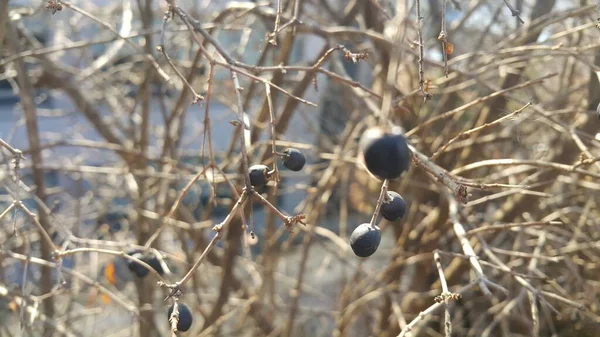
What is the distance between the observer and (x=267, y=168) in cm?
121

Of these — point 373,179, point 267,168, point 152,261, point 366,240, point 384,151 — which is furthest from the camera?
point 373,179

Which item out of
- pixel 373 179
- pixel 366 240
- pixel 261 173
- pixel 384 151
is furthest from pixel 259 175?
pixel 373 179

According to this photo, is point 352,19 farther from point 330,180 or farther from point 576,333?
point 576,333

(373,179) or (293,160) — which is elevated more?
(373,179)

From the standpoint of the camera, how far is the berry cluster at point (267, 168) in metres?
1.18

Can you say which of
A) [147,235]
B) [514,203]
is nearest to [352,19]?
[514,203]

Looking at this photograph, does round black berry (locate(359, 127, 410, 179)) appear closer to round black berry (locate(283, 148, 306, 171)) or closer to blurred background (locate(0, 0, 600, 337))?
round black berry (locate(283, 148, 306, 171))

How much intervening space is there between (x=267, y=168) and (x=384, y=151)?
1.47 feet

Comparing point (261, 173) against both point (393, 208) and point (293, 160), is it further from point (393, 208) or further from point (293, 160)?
point (393, 208)

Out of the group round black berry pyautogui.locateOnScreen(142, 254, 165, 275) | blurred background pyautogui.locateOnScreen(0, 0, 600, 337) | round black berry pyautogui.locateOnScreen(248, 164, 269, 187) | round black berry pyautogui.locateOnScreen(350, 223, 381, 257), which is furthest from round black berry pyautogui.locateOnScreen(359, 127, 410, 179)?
blurred background pyautogui.locateOnScreen(0, 0, 600, 337)

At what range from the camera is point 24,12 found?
2.63 m

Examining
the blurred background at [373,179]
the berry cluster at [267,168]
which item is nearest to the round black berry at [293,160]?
the berry cluster at [267,168]

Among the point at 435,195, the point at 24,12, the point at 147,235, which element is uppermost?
the point at 24,12

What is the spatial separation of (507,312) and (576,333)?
0.38 meters
